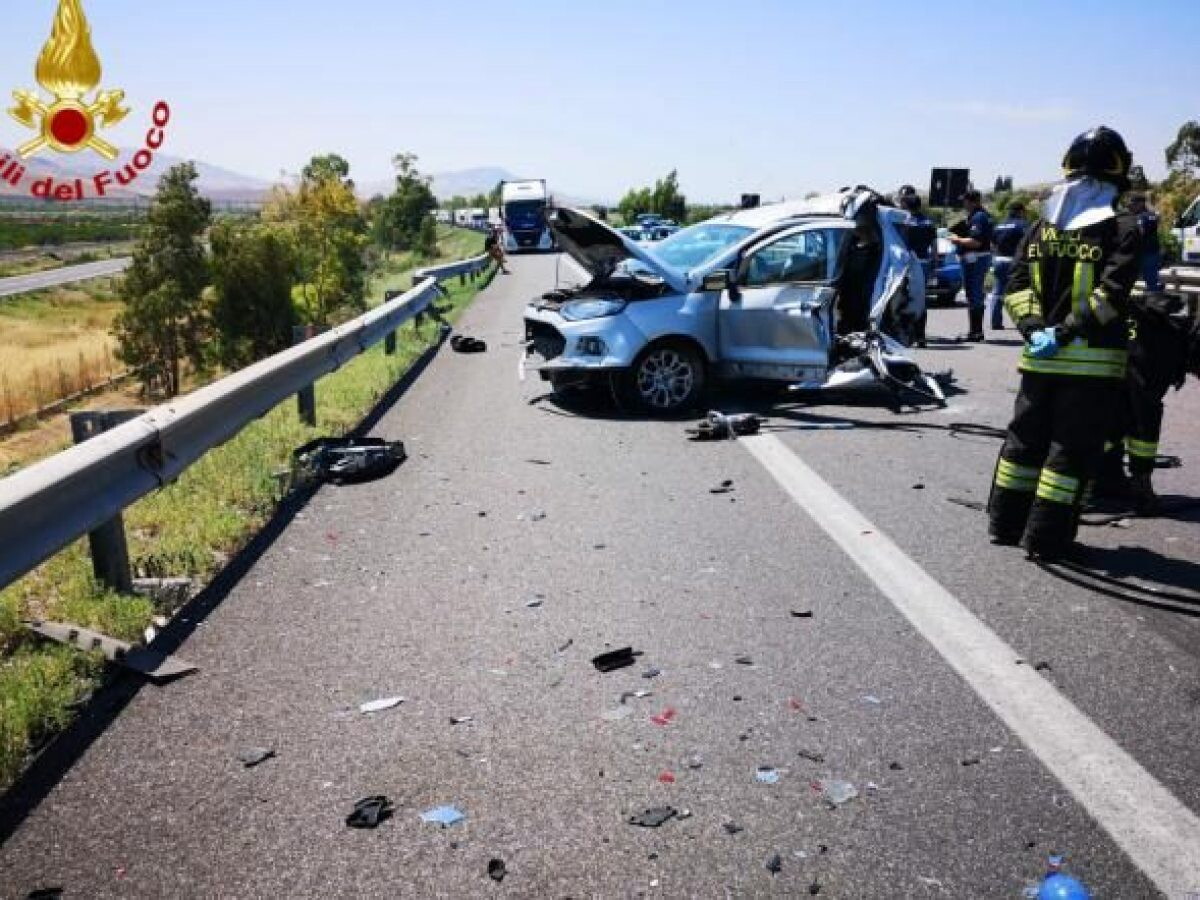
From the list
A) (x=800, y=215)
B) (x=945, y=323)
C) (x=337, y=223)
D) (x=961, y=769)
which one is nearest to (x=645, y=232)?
(x=337, y=223)

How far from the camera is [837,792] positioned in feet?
9.91

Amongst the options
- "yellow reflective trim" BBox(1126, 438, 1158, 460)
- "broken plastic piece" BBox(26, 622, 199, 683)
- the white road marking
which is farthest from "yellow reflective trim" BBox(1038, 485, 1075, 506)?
"broken plastic piece" BBox(26, 622, 199, 683)

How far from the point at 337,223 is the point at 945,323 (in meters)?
40.1

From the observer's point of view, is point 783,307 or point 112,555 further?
point 783,307

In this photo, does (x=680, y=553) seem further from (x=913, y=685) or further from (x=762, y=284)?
(x=762, y=284)

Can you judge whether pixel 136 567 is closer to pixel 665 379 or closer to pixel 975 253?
pixel 665 379

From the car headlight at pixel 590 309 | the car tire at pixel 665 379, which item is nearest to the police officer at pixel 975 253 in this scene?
the car tire at pixel 665 379

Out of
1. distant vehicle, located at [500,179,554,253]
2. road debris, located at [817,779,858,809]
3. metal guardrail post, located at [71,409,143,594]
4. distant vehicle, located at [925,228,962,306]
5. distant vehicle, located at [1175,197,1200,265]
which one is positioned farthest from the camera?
distant vehicle, located at [500,179,554,253]

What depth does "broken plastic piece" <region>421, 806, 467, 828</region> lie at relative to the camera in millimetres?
2877

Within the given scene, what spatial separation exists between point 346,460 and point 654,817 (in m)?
4.76

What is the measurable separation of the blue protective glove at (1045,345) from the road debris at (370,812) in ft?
12.9

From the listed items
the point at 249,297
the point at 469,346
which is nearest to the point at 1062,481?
the point at 469,346

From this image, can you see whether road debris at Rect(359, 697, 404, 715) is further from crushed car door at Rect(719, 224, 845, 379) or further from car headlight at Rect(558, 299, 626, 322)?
crushed car door at Rect(719, 224, 845, 379)

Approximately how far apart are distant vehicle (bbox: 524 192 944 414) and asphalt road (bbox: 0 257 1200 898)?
322 cm
